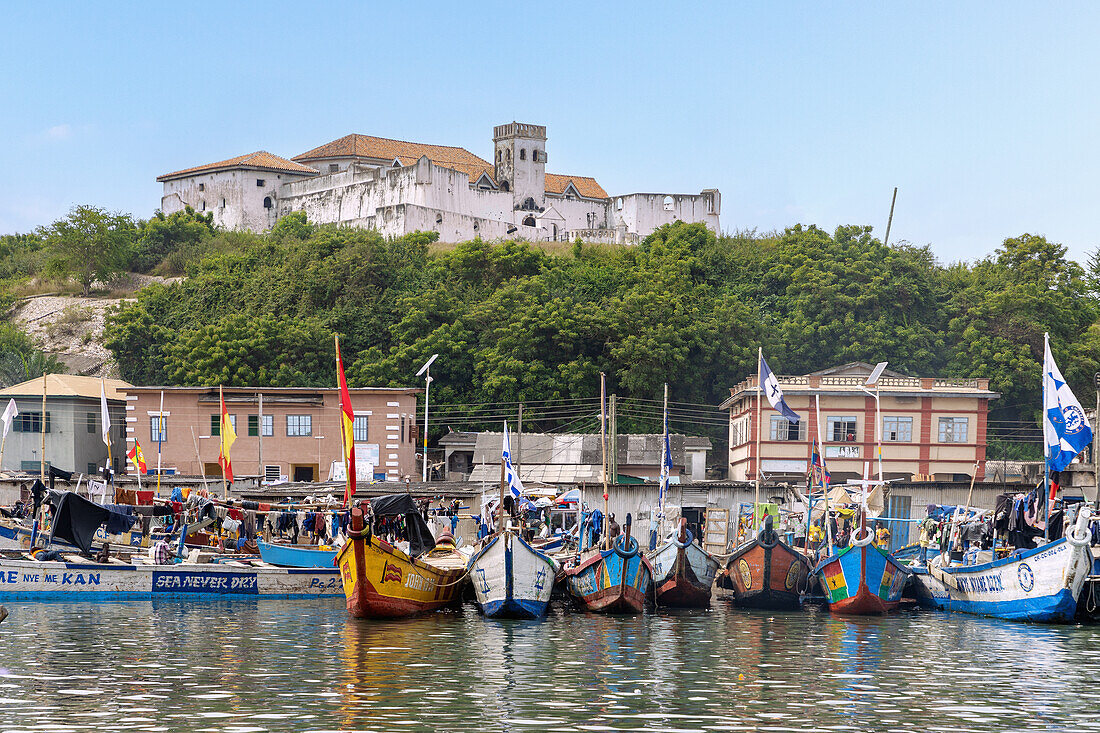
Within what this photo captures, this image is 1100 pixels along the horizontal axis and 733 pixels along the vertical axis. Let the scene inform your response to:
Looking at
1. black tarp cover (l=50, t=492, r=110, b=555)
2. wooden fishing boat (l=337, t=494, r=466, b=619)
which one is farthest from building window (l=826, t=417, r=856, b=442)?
black tarp cover (l=50, t=492, r=110, b=555)

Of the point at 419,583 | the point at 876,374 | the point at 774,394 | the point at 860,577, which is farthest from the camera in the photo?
the point at 876,374

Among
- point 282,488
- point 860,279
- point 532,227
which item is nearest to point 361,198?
point 532,227

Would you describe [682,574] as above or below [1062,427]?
below

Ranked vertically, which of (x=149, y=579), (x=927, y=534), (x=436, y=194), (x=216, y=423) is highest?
(x=436, y=194)

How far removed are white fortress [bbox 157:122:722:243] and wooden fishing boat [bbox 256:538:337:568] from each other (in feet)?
221

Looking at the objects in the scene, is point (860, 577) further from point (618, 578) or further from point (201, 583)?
point (201, 583)

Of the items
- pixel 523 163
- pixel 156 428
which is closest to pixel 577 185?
pixel 523 163

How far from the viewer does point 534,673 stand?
72.9 feet

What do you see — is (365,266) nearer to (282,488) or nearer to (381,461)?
(381,461)

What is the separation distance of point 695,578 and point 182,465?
3236 centimetres

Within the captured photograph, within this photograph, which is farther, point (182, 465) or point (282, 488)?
point (182, 465)

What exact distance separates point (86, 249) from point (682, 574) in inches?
3129

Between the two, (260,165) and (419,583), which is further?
(260,165)

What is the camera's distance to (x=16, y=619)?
29.0 meters
